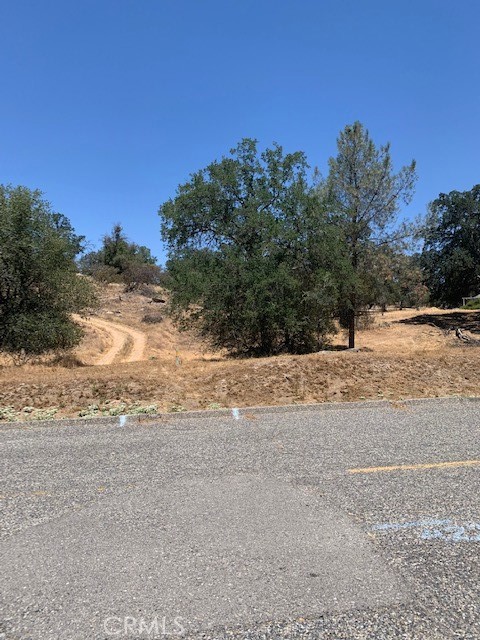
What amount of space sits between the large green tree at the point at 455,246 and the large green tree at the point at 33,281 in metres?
25.4

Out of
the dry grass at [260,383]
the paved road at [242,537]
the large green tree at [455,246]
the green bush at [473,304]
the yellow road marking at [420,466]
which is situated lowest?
the yellow road marking at [420,466]

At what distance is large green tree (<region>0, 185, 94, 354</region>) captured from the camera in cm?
1597

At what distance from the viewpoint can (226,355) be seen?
18641mm

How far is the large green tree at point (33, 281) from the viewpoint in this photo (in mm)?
15969

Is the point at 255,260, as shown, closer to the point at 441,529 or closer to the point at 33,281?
the point at 33,281

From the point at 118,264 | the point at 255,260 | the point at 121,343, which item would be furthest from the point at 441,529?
the point at 118,264

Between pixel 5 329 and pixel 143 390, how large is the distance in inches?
361

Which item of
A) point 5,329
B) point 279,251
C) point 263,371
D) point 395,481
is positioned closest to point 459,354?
point 263,371

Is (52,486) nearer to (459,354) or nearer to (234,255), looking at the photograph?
(459,354)

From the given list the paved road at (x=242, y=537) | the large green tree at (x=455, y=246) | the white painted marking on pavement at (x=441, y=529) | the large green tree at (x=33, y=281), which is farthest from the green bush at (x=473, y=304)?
the white painted marking on pavement at (x=441, y=529)

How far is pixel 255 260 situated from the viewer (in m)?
17.1

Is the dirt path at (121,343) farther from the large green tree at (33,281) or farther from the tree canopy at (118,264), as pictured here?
the tree canopy at (118,264)

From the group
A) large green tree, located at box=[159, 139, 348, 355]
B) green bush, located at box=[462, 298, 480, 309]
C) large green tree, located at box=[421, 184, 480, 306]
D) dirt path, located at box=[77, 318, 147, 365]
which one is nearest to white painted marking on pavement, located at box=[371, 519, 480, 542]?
large green tree, located at box=[159, 139, 348, 355]

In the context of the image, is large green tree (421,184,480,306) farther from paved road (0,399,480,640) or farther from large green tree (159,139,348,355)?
paved road (0,399,480,640)
